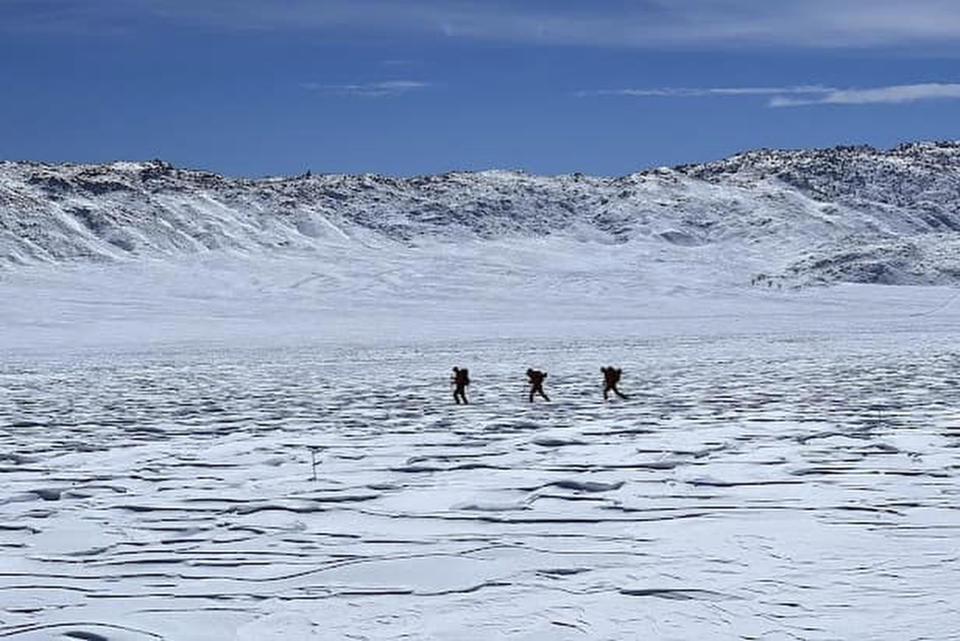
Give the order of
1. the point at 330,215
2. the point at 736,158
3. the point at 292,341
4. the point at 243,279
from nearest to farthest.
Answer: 1. the point at 292,341
2. the point at 243,279
3. the point at 330,215
4. the point at 736,158

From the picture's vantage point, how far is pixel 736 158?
397 feet

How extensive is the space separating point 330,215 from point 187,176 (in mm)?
14813

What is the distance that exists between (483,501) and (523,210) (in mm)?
95030

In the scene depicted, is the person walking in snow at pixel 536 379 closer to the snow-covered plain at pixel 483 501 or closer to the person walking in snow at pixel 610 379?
the snow-covered plain at pixel 483 501

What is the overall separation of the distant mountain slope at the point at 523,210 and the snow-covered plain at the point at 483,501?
58.7 m

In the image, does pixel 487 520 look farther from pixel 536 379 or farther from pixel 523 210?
pixel 523 210

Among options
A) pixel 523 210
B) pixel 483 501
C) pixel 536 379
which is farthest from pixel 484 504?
pixel 523 210

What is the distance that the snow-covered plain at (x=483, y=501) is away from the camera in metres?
5.29

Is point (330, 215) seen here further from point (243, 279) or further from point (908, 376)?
point (908, 376)

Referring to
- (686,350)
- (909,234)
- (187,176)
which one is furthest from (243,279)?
(909,234)

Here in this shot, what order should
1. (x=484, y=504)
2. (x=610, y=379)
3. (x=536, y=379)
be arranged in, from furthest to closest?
(x=610, y=379), (x=536, y=379), (x=484, y=504)

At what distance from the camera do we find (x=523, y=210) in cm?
10225

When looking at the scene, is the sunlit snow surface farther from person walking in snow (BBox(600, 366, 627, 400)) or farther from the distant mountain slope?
the distant mountain slope

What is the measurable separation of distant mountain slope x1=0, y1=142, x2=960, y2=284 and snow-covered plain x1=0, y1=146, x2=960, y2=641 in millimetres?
58747
